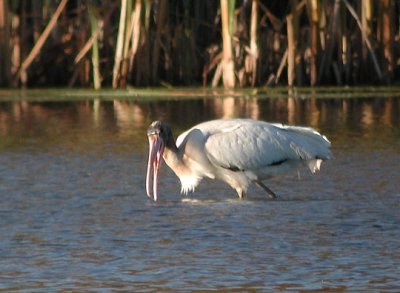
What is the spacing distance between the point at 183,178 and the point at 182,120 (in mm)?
5228

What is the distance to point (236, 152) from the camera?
7777 mm

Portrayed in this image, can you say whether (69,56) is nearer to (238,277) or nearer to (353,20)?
(353,20)

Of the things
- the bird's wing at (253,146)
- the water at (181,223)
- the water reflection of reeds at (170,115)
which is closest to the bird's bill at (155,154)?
the water at (181,223)

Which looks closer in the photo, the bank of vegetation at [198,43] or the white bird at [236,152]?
the white bird at [236,152]

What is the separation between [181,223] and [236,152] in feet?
3.54

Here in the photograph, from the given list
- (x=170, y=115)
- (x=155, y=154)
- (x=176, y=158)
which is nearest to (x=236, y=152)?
(x=176, y=158)

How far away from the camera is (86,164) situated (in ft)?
31.5

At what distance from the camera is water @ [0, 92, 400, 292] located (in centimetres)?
534

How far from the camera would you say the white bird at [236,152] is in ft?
25.6

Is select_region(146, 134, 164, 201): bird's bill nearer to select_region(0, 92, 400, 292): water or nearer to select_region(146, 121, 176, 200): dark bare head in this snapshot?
select_region(146, 121, 176, 200): dark bare head

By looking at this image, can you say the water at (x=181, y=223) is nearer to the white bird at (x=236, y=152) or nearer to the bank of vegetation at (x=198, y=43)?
the white bird at (x=236, y=152)

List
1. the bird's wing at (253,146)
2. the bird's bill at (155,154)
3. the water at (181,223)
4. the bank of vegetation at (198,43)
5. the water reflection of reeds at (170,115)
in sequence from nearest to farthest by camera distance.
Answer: the water at (181,223)
the bird's wing at (253,146)
the bird's bill at (155,154)
the water reflection of reeds at (170,115)
the bank of vegetation at (198,43)

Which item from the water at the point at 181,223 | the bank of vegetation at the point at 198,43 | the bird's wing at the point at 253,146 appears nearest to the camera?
the water at the point at 181,223

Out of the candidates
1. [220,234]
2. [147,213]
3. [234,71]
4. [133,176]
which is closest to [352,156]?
[133,176]
